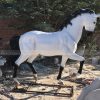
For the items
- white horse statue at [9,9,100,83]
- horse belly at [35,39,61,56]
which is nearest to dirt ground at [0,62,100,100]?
white horse statue at [9,9,100,83]

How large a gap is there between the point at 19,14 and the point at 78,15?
9.44 feet

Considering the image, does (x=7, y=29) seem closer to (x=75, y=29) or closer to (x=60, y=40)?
(x=60, y=40)

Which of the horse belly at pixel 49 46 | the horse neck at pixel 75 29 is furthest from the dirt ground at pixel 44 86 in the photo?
the horse neck at pixel 75 29

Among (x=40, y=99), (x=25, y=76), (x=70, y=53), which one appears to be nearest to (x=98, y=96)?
(x=40, y=99)

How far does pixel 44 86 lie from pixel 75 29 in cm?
137

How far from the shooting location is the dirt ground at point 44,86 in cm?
663

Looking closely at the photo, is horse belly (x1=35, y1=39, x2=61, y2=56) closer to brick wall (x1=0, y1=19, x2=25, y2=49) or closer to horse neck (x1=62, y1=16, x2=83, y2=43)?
horse neck (x1=62, y1=16, x2=83, y2=43)

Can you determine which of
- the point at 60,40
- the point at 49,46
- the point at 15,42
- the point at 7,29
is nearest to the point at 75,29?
the point at 60,40

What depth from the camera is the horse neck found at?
7.53 m

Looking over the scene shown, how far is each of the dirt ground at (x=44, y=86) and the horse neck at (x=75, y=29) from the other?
1.04m

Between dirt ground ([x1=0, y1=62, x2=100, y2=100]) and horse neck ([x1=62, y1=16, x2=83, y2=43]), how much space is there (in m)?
1.04

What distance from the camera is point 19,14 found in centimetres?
995

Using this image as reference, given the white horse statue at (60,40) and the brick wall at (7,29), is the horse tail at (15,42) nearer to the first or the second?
the white horse statue at (60,40)

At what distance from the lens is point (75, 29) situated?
7574mm
